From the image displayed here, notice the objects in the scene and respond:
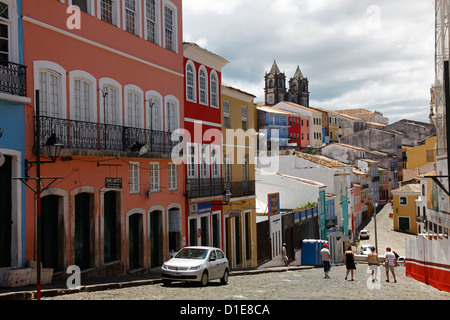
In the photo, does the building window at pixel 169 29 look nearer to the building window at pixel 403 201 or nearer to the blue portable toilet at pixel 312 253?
the blue portable toilet at pixel 312 253

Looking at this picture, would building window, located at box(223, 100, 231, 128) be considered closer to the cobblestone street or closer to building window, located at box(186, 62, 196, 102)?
building window, located at box(186, 62, 196, 102)

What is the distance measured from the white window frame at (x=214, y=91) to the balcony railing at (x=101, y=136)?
17.8ft

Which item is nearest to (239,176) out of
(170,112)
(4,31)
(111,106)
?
(170,112)

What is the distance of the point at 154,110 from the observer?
2095 cm

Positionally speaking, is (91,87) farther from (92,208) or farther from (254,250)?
(254,250)

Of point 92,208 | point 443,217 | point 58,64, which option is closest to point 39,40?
point 58,64

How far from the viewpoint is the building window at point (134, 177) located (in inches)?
753

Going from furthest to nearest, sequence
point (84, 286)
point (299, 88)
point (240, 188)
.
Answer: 1. point (299, 88)
2. point (240, 188)
3. point (84, 286)

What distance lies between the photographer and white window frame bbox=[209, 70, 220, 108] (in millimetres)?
25948

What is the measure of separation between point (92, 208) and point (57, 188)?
6.38 ft

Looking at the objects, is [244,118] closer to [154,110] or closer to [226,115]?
[226,115]

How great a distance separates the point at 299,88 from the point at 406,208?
3580 inches
